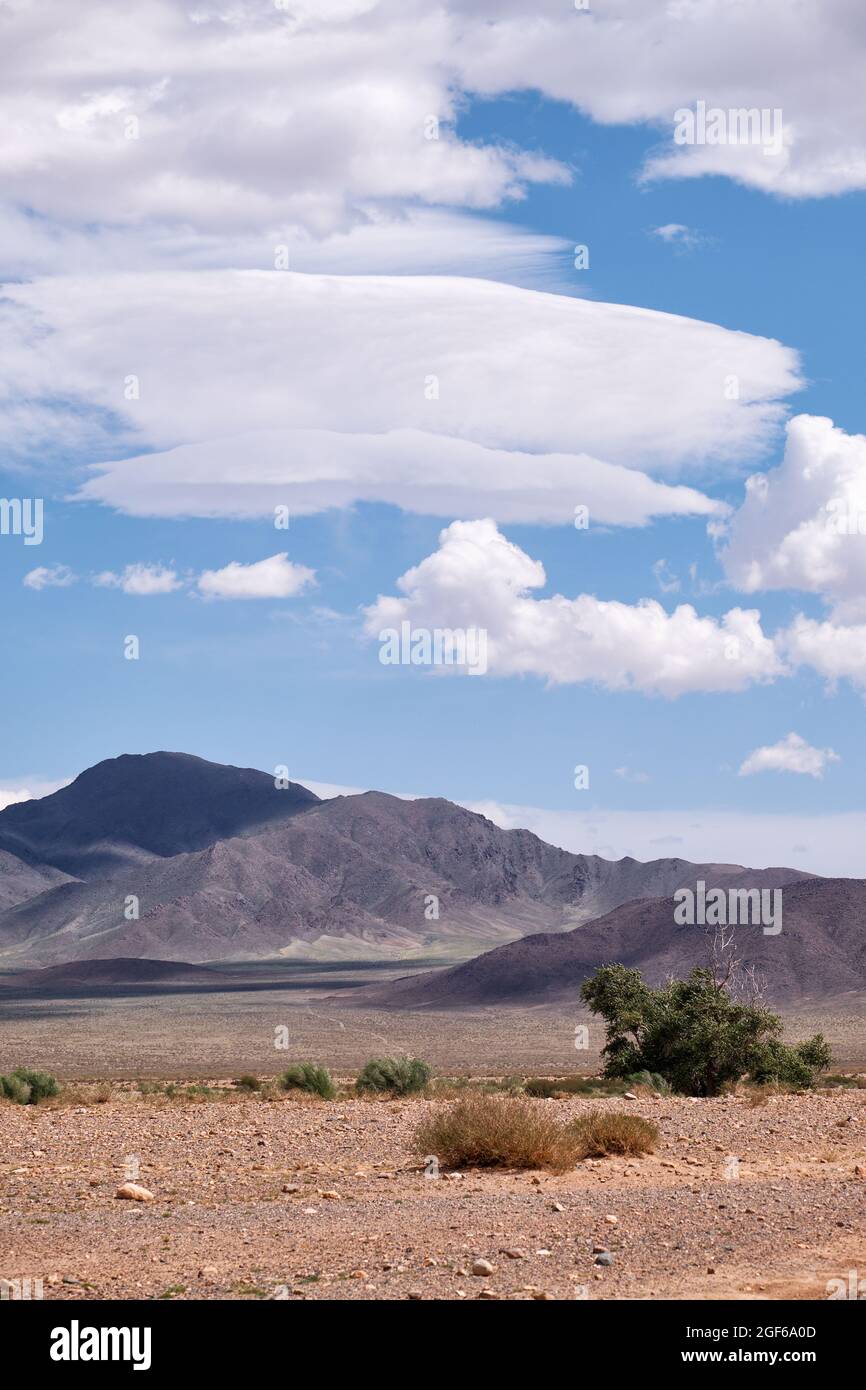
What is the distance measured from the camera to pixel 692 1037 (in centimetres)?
3206

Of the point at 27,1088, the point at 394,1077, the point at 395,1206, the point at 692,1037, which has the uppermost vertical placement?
the point at 395,1206

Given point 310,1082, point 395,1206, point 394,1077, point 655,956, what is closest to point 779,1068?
point 394,1077

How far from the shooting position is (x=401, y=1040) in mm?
83688

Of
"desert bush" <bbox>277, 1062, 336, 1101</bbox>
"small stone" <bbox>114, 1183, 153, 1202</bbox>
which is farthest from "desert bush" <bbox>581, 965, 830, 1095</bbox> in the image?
"small stone" <bbox>114, 1183, 153, 1202</bbox>

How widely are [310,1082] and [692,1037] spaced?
9371 millimetres

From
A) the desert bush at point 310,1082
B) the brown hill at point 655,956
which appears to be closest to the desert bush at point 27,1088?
the desert bush at point 310,1082

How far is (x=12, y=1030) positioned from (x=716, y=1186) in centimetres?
7887

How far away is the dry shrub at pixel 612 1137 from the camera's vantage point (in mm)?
17672

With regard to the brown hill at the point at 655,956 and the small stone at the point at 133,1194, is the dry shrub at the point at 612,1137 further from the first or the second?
the brown hill at the point at 655,956

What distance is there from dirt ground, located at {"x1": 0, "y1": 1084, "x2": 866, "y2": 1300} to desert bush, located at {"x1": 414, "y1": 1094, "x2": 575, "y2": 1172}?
0.29 metres

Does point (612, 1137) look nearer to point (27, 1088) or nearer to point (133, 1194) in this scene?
point (133, 1194)

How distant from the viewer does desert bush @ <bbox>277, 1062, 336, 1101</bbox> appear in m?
28.2

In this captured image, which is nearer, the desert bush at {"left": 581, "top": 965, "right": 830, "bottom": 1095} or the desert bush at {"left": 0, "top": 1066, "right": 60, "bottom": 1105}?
the desert bush at {"left": 0, "top": 1066, "right": 60, "bottom": 1105}

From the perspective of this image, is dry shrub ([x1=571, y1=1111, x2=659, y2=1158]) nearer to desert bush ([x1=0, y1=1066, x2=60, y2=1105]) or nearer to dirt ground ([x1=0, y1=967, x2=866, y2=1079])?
desert bush ([x1=0, y1=1066, x2=60, y2=1105])
